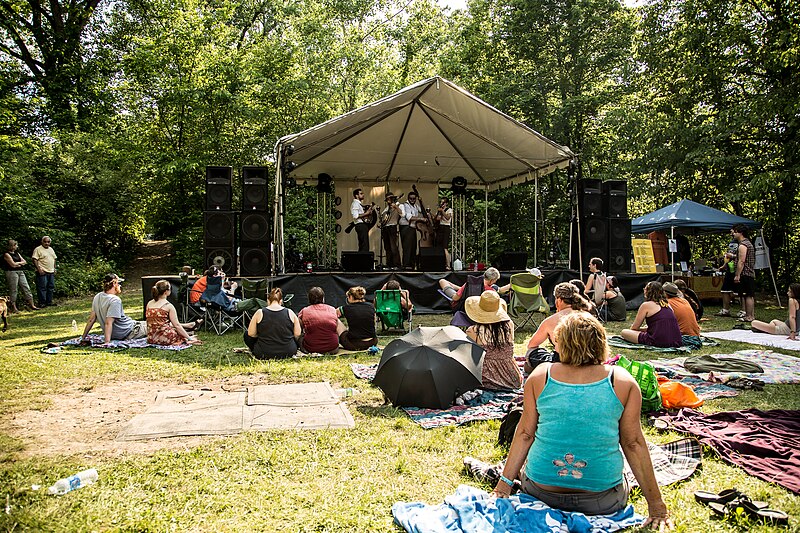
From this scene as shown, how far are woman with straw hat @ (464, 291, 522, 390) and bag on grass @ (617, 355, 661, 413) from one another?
3.41 ft

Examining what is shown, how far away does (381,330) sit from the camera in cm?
867

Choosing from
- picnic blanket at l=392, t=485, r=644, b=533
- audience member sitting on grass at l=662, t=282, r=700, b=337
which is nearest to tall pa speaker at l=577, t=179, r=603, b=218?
audience member sitting on grass at l=662, t=282, r=700, b=337

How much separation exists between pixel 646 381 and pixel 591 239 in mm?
7507

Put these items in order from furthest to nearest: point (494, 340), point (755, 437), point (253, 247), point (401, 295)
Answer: point (253, 247) < point (401, 295) < point (494, 340) < point (755, 437)

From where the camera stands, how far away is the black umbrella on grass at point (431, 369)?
168 inches

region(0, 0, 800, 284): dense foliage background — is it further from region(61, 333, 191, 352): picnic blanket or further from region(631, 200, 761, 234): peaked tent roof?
region(61, 333, 191, 352): picnic blanket

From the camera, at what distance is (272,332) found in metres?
6.21

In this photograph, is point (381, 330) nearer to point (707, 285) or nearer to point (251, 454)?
point (251, 454)

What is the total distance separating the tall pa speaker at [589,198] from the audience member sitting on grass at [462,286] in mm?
3247

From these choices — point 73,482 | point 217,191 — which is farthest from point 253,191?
point 73,482

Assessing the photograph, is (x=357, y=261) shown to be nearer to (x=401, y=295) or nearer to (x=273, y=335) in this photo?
(x=401, y=295)

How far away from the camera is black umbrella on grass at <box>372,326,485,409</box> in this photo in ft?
14.0

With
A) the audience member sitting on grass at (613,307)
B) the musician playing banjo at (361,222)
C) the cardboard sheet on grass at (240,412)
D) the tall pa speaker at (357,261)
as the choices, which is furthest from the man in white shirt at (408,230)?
the cardboard sheet on grass at (240,412)

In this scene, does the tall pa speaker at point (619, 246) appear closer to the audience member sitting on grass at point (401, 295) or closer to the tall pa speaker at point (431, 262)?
the tall pa speaker at point (431, 262)
